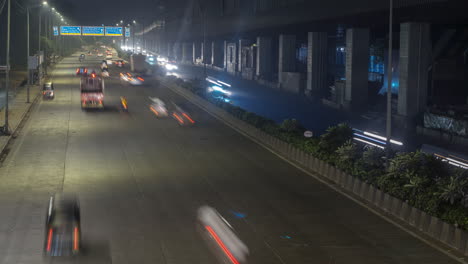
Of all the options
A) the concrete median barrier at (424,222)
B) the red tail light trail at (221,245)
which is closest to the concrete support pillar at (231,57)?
the concrete median barrier at (424,222)

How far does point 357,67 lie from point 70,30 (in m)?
129

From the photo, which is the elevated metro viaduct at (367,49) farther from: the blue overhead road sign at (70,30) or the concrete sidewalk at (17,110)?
the blue overhead road sign at (70,30)

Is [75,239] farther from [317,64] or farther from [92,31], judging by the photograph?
[92,31]

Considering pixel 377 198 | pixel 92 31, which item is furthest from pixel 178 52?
pixel 377 198

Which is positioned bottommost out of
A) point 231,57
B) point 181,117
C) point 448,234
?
point 448,234

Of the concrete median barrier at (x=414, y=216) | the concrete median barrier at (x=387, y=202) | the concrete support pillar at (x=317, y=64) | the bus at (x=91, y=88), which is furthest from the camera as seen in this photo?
the concrete support pillar at (x=317, y=64)

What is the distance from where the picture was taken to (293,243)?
700 inches

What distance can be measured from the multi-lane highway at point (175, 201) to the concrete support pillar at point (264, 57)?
2033 inches

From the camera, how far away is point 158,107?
57000mm

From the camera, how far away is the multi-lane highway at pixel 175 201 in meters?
17.0

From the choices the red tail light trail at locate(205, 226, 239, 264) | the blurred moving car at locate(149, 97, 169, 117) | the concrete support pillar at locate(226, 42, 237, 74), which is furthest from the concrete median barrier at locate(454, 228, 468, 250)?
the concrete support pillar at locate(226, 42, 237, 74)

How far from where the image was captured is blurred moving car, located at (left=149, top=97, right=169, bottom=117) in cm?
5226

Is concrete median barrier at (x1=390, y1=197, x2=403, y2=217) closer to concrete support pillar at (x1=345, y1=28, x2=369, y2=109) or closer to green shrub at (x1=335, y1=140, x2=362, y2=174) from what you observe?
green shrub at (x1=335, y1=140, x2=362, y2=174)

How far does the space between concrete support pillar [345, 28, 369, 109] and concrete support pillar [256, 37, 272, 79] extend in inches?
1286
